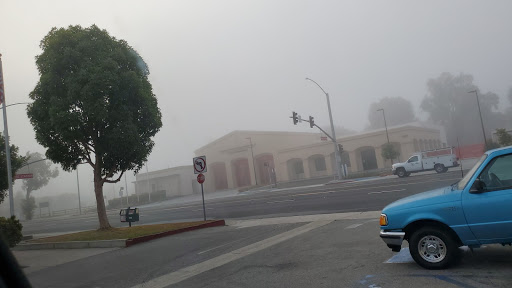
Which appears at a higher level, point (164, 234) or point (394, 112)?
point (394, 112)

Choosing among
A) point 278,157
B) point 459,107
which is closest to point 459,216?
point 278,157

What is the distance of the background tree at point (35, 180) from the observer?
63.1 m

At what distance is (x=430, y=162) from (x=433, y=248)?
3022 cm

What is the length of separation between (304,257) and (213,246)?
3673 mm

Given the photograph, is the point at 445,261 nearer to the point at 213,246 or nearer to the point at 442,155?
the point at 213,246

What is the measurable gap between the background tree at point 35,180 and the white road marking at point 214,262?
61534mm

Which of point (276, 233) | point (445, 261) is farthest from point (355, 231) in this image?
point (445, 261)

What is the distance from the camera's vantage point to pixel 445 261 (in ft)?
20.3

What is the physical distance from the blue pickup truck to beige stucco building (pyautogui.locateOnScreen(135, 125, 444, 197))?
158 feet

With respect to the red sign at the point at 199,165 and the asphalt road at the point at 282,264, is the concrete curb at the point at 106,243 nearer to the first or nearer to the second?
the asphalt road at the point at 282,264

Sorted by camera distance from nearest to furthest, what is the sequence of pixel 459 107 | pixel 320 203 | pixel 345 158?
pixel 320 203, pixel 345 158, pixel 459 107

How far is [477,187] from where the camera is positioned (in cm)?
581

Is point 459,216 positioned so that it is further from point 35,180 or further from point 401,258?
point 35,180

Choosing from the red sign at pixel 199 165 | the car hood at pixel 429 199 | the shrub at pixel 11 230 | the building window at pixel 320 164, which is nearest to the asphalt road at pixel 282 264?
the car hood at pixel 429 199
